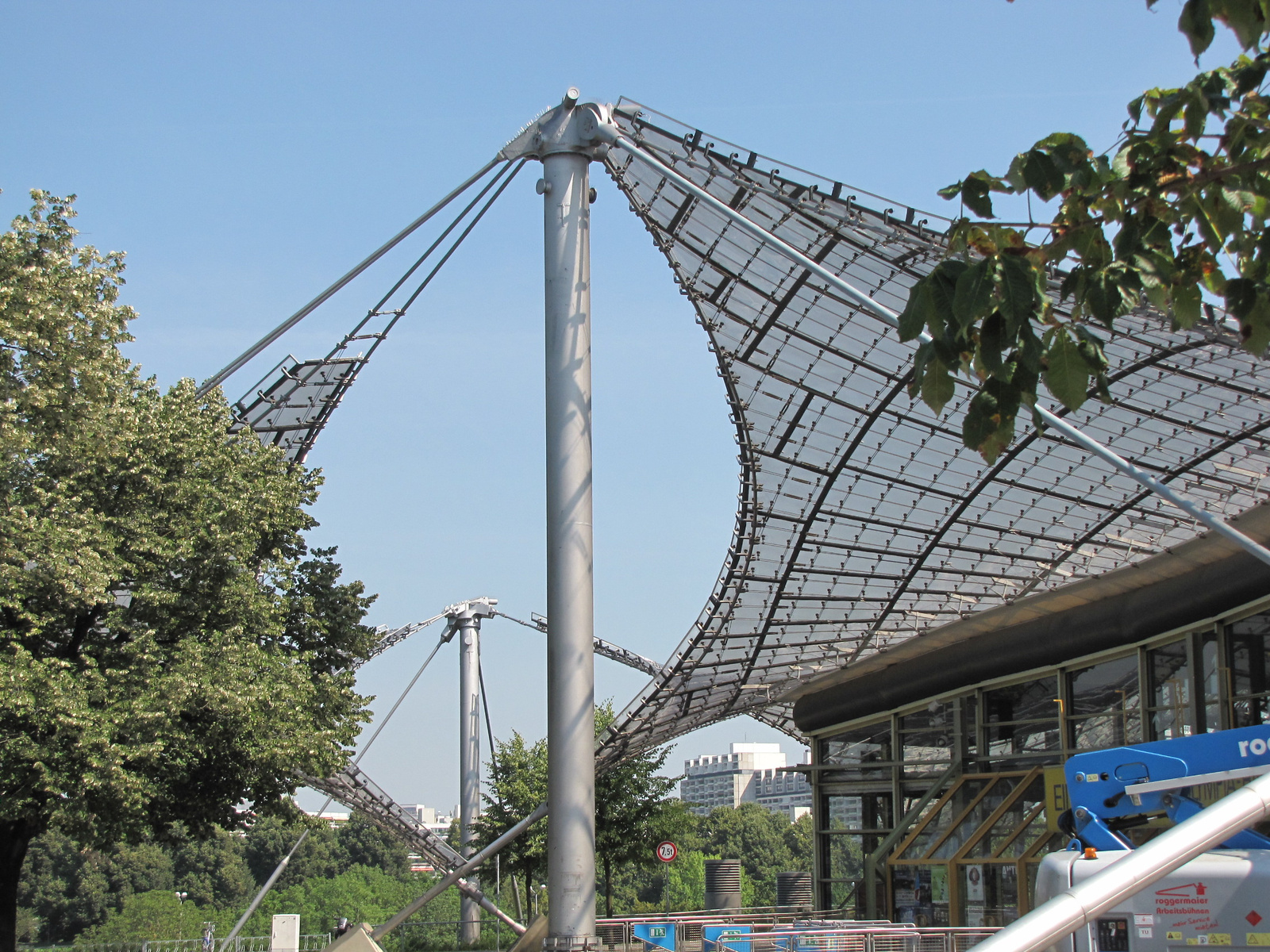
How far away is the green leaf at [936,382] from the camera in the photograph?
535 cm

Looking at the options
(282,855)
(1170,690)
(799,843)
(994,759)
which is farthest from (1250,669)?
(799,843)

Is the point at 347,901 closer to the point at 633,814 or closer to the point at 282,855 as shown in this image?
the point at 282,855

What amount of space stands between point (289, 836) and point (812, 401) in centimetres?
10729

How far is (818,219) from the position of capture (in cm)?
1850

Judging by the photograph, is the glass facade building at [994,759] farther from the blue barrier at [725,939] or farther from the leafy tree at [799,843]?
the leafy tree at [799,843]

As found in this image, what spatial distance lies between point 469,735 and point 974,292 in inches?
1852

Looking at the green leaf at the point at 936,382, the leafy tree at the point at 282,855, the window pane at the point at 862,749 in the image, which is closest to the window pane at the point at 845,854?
the window pane at the point at 862,749

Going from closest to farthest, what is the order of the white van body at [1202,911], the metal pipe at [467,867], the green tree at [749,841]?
the white van body at [1202,911]
the metal pipe at [467,867]
the green tree at [749,841]

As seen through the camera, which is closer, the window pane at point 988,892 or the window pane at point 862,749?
the window pane at point 988,892

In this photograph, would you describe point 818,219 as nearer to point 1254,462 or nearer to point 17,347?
point 1254,462

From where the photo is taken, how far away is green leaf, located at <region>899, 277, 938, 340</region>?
16.8ft

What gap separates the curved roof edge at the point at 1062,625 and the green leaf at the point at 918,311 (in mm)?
16432

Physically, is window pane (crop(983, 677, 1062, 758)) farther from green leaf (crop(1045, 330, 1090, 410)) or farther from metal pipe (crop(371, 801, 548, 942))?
green leaf (crop(1045, 330, 1090, 410))

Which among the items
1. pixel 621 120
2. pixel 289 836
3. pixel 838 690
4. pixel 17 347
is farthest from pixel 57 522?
pixel 289 836
